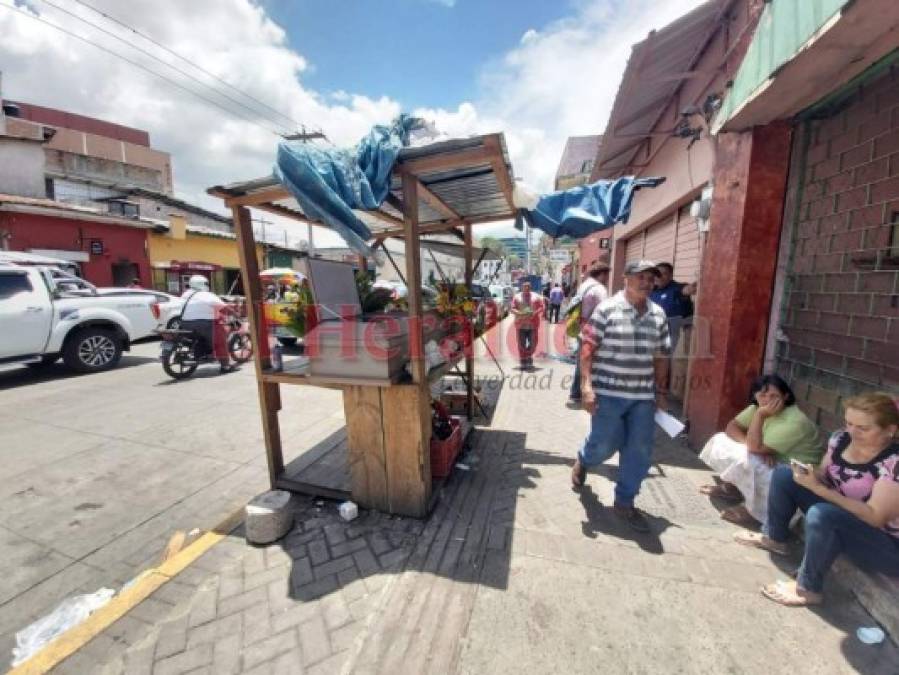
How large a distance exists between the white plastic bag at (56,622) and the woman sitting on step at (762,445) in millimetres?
4089

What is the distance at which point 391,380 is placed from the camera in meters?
2.71

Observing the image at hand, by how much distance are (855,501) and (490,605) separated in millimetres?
1904

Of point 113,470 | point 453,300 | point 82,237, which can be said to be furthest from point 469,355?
point 82,237

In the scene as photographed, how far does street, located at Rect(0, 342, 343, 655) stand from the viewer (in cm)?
260

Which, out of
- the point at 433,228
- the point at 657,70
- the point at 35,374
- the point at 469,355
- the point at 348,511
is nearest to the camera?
the point at 348,511

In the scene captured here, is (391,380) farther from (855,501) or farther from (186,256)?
(186,256)

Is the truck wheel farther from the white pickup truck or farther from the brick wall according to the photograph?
the brick wall

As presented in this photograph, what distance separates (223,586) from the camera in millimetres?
2299

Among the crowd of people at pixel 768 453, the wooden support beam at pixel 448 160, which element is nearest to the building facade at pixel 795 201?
the crowd of people at pixel 768 453

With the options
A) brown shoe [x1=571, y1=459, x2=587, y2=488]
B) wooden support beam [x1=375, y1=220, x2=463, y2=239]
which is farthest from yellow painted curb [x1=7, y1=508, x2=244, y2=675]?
wooden support beam [x1=375, y1=220, x2=463, y2=239]

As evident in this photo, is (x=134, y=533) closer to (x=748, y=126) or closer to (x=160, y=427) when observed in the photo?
(x=160, y=427)

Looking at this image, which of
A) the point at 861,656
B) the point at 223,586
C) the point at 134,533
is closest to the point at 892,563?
the point at 861,656

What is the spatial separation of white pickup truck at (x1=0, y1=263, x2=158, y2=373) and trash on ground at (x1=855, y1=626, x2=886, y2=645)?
10.2 m

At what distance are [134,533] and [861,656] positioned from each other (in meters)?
4.37
